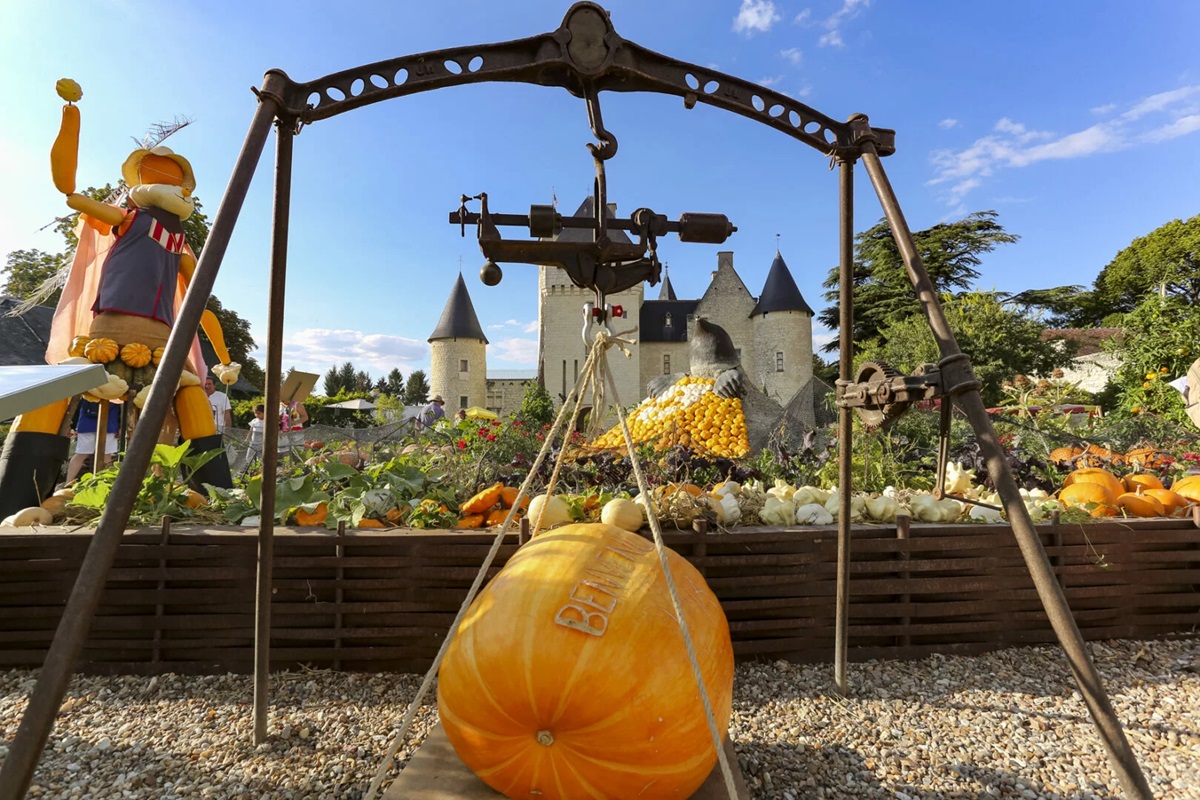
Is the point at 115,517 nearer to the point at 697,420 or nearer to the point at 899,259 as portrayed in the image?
the point at 697,420

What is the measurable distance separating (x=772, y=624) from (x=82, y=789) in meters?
2.74

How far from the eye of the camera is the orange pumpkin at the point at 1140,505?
11.9 ft

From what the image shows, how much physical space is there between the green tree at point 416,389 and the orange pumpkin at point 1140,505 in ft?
193

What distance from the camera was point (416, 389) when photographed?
6072 cm

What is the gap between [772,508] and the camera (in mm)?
3295

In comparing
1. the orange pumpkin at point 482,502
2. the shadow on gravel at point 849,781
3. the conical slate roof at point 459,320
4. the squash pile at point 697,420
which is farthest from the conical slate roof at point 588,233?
the conical slate roof at point 459,320

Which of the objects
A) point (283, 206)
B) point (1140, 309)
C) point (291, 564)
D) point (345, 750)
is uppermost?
point (1140, 309)

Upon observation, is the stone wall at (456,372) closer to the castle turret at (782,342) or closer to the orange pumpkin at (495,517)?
the castle turret at (782,342)

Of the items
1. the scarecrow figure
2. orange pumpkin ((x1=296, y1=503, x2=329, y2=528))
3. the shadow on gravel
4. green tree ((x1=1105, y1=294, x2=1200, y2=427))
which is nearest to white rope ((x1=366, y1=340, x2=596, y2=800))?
the shadow on gravel

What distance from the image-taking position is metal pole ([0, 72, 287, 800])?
1067mm

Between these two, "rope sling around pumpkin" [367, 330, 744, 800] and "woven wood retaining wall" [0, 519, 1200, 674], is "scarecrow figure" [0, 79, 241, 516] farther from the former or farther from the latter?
"rope sling around pumpkin" [367, 330, 744, 800]

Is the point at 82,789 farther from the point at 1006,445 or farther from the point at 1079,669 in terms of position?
the point at 1006,445

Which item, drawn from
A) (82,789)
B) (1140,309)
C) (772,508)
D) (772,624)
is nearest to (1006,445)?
(772,508)

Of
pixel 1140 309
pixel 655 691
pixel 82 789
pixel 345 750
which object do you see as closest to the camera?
pixel 655 691
